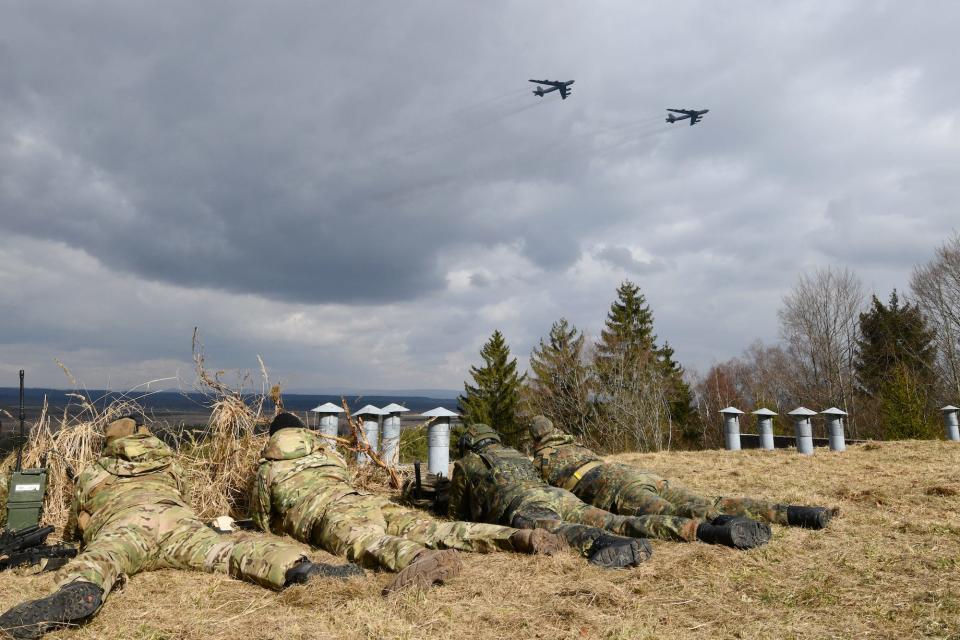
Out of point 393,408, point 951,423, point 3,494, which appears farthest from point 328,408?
point 951,423

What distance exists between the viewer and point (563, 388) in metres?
31.3

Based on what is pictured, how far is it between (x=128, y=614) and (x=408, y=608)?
2056 mm

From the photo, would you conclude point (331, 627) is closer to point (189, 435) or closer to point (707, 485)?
point (189, 435)

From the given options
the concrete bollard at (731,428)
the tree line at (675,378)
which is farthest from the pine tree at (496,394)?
the concrete bollard at (731,428)

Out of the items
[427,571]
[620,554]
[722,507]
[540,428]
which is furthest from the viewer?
[540,428]

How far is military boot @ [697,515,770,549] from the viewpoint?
209 inches

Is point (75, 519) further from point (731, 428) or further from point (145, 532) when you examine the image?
point (731, 428)

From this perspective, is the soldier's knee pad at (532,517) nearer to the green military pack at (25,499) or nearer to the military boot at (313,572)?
the military boot at (313,572)

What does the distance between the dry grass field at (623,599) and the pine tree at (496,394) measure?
1123 inches

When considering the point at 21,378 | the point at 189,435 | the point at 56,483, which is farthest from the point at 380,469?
the point at 21,378

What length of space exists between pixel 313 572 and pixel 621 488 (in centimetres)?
369

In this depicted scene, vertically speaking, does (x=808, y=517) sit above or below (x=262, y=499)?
below

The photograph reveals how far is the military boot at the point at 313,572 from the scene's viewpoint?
14.5 ft

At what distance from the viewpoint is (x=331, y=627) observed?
3.67 metres
